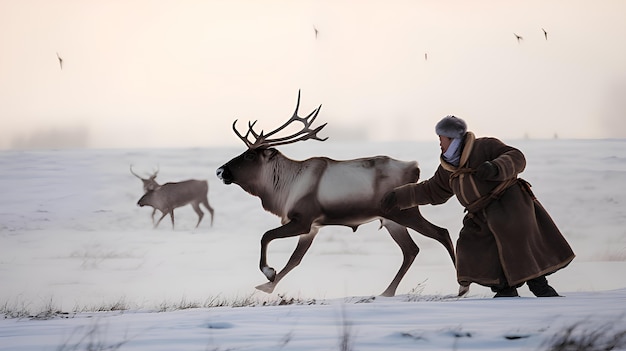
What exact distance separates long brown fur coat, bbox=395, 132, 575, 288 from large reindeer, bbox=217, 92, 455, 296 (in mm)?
1967

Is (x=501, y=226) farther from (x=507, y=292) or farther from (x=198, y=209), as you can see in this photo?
(x=198, y=209)

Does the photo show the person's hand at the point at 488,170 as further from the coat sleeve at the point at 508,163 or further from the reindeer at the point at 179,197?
the reindeer at the point at 179,197

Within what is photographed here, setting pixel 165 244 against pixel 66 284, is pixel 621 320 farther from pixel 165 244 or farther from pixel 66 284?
pixel 165 244

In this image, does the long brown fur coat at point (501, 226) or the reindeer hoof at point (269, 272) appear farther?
the reindeer hoof at point (269, 272)

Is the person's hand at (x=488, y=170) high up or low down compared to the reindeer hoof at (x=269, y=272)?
up

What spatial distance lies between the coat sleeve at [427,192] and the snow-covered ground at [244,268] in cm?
72

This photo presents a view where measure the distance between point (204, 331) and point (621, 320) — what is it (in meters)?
1.93

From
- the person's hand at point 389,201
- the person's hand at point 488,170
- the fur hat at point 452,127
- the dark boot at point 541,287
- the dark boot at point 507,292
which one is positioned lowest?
the dark boot at point 507,292

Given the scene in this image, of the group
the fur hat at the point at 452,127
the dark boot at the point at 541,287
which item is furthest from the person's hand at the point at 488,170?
the dark boot at the point at 541,287

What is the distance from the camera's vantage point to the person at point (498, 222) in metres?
5.71

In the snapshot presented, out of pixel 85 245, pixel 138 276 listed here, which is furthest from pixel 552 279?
pixel 85 245

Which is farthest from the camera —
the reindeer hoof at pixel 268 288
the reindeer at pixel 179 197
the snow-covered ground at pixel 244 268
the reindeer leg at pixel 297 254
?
the reindeer at pixel 179 197

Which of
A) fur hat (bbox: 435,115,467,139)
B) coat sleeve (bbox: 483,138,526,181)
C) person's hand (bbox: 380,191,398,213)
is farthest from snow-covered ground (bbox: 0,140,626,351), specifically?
fur hat (bbox: 435,115,467,139)

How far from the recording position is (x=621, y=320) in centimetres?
420
